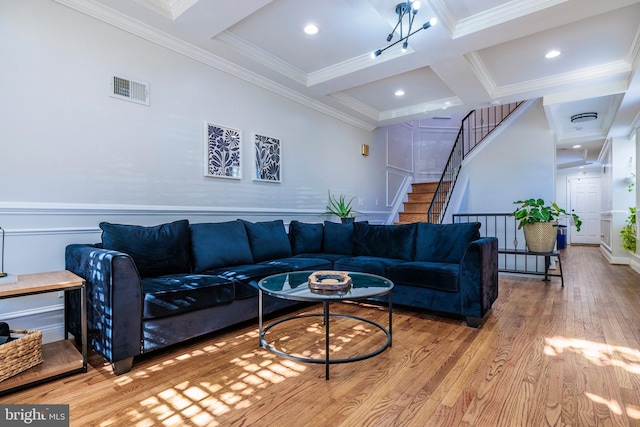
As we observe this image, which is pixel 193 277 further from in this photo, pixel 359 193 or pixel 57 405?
pixel 359 193

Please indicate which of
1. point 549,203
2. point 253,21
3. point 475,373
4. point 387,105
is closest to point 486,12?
point 253,21

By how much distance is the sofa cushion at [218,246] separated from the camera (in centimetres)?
287

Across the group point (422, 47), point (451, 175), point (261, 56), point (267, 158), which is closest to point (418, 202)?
point (451, 175)

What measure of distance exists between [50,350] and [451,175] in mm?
6502

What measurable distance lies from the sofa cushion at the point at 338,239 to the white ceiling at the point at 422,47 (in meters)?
1.81

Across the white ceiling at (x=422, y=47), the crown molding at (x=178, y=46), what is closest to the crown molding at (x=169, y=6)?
the white ceiling at (x=422, y=47)

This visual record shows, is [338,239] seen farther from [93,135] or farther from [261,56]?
[93,135]

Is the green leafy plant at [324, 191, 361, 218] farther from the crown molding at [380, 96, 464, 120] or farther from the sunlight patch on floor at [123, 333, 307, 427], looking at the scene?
the sunlight patch on floor at [123, 333, 307, 427]

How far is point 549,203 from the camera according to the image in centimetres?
554

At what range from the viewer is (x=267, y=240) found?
3.53 m

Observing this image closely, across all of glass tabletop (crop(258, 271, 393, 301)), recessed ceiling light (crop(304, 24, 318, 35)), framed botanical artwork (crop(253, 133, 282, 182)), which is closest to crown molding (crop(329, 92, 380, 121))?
framed botanical artwork (crop(253, 133, 282, 182))

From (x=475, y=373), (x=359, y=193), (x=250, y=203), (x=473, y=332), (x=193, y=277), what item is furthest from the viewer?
(x=359, y=193)

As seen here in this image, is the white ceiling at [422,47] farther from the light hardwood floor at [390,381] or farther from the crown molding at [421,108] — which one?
the light hardwood floor at [390,381]

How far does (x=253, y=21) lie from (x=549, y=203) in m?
5.39
